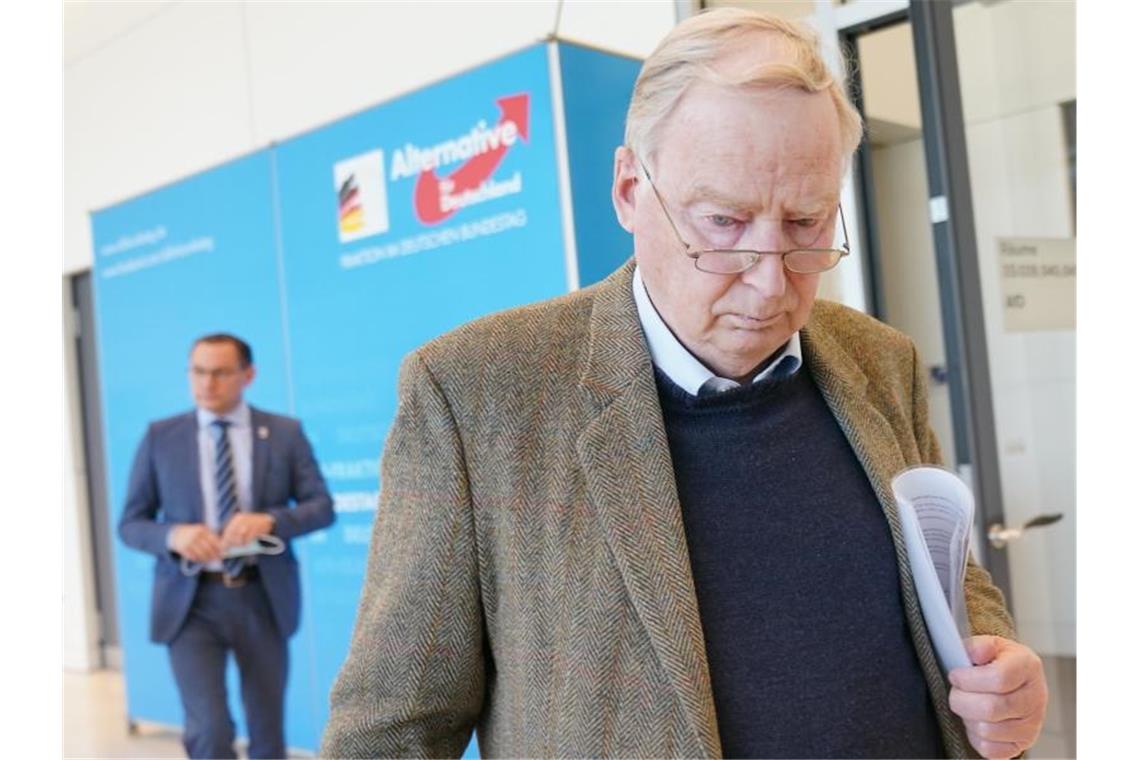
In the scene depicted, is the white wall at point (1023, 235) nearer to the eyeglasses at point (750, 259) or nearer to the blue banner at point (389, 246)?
the blue banner at point (389, 246)

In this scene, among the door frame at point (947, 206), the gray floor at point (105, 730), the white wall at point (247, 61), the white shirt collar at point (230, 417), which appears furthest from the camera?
the gray floor at point (105, 730)

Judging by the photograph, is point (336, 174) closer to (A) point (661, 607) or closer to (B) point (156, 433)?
(B) point (156, 433)

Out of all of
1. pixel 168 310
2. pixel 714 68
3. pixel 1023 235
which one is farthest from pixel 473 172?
pixel 168 310

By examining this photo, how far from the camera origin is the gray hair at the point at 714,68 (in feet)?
3.53

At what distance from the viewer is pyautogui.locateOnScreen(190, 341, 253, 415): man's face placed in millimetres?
4090

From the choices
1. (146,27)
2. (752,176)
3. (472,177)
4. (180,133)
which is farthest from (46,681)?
(180,133)

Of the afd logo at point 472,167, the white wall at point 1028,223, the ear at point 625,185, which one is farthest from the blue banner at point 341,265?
the ear at point 625,185

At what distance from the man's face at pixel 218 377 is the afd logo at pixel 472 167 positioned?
1.44 metres

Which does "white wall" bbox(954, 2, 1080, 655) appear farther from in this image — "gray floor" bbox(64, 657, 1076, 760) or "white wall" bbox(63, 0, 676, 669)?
"white wall" bbox(63, 0, 676, 669)

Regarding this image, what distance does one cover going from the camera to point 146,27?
425 centimetres

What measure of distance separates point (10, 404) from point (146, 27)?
351cm

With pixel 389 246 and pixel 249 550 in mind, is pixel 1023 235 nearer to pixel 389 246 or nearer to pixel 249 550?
pixel 389 246

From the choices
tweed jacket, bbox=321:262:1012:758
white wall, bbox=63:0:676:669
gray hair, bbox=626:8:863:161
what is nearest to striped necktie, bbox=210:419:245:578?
white wall, bbox=63:0:676:669

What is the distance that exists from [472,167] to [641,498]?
1.88m
